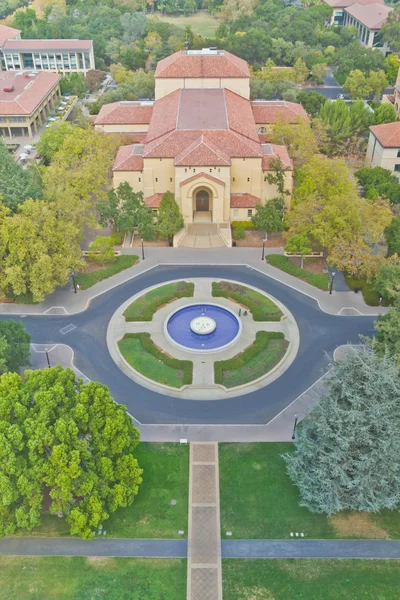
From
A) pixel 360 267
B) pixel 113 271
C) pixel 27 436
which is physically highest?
pixel 27 436

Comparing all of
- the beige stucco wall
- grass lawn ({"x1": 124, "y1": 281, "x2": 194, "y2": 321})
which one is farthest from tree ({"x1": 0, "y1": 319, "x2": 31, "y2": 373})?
the beige stucco wall

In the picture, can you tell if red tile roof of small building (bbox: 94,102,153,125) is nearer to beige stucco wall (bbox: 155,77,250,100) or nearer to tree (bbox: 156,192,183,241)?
beige stucco wall (bbox: 155,77,250,100)

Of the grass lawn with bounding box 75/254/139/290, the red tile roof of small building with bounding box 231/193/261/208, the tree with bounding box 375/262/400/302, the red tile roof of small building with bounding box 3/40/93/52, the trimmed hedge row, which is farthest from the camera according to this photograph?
the red tile roof of small building with bounding box 3/40/93/52

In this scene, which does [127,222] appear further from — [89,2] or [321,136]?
[89,2]

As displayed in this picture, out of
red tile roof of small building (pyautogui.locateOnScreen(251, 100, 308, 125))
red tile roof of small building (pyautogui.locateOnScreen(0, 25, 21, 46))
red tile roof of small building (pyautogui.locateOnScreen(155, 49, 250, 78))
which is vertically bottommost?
red tile roof of small building (pyautogui.locateOnScreen(0, 25, 21, 46))

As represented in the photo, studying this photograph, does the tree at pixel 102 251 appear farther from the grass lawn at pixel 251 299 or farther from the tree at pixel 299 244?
the tree at pixel 299 244

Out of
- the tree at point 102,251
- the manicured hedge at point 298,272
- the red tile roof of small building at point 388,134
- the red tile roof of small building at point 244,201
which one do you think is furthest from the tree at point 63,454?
the red tile roof of small building at point 388,134

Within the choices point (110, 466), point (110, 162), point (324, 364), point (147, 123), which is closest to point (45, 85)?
point (147, 123)
